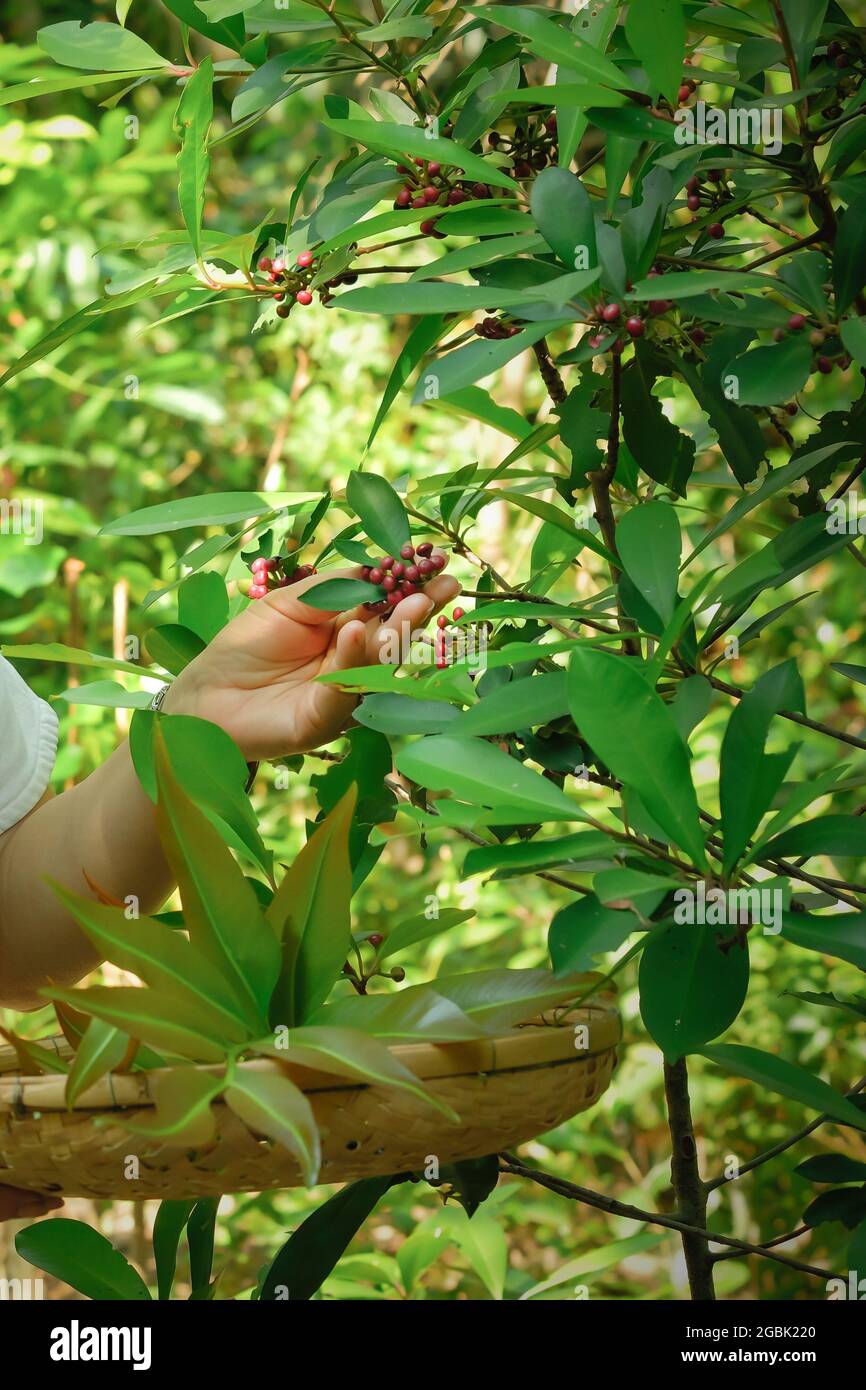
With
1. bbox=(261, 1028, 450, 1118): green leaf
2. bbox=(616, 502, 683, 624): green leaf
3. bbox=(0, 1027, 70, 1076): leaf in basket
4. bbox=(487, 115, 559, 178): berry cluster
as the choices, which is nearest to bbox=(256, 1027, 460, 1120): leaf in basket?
bbox=(261, 1028, 450, 1118): green leaf

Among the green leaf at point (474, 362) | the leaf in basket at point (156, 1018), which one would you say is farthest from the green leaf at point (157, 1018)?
the green leaf at point (474, 362)

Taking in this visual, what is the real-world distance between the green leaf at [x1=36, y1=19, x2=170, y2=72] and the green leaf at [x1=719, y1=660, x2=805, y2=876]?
0.45 meters

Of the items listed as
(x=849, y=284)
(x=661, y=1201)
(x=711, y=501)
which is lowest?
(x=661, y=1201)

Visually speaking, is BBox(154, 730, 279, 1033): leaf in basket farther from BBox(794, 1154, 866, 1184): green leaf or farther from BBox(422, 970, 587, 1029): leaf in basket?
BBox(794, 1154, 866, 1184): green leaf

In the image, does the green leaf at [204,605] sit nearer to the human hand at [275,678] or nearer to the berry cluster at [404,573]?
the human hand at [275,678]

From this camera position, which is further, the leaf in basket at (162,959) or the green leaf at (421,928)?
the green leaf at (421,928)

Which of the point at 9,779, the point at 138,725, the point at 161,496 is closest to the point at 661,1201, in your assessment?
the point at 161,496

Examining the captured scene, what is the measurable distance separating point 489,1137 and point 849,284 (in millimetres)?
355

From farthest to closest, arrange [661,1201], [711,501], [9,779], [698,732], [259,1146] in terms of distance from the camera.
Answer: [661,1201] → [711,501] → [698,732] → [9,779] → [259,1146]

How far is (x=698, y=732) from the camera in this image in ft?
5.51

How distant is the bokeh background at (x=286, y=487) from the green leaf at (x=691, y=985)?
1.03 m

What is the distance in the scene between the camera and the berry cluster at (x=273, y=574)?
2.34ft

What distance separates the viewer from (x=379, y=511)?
2.08ft
